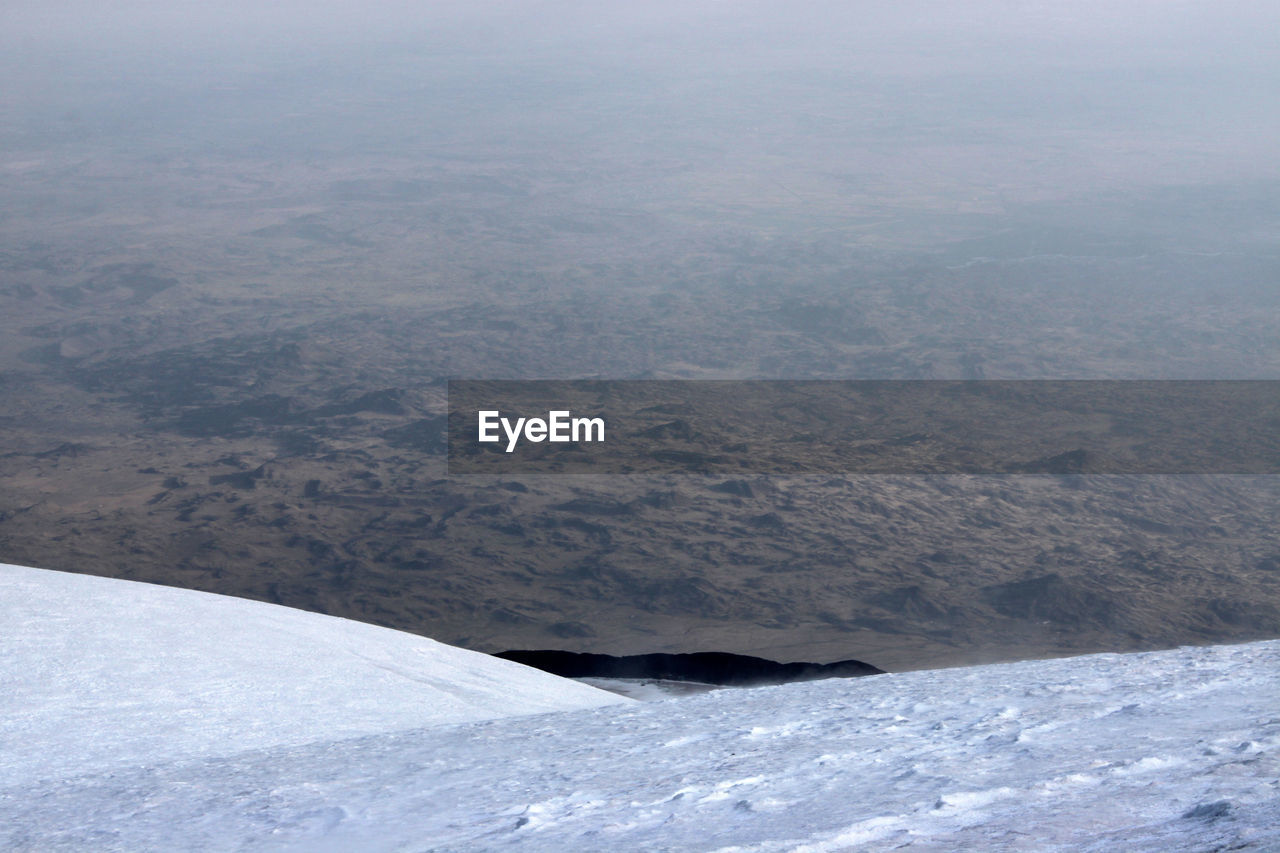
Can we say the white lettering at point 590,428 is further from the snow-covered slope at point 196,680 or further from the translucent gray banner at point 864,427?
the snow-covered slope at point 196,680

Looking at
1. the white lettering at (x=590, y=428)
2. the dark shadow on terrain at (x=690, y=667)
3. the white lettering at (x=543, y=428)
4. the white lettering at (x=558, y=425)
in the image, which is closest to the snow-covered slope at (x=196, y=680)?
the dark shadow on terrain at (x=690, y=667)

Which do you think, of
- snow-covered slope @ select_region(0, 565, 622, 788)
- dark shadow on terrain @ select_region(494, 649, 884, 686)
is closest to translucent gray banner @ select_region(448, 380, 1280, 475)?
dark shadow on terrain @ select_region(494, 649, 884, 686)

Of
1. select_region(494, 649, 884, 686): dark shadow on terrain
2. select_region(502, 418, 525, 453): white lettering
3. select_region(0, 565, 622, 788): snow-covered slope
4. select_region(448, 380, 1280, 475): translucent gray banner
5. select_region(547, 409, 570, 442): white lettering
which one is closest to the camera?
select_region(0, 565, 622, 788): snow-covered slope

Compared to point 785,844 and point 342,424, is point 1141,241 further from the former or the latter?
point 785,844

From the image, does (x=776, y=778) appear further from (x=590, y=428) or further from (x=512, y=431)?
→ (x=512, y=431)

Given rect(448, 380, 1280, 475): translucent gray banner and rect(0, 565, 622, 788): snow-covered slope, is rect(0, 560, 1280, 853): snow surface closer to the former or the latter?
rect(0, 565, 622, 788): snow-covered slope
